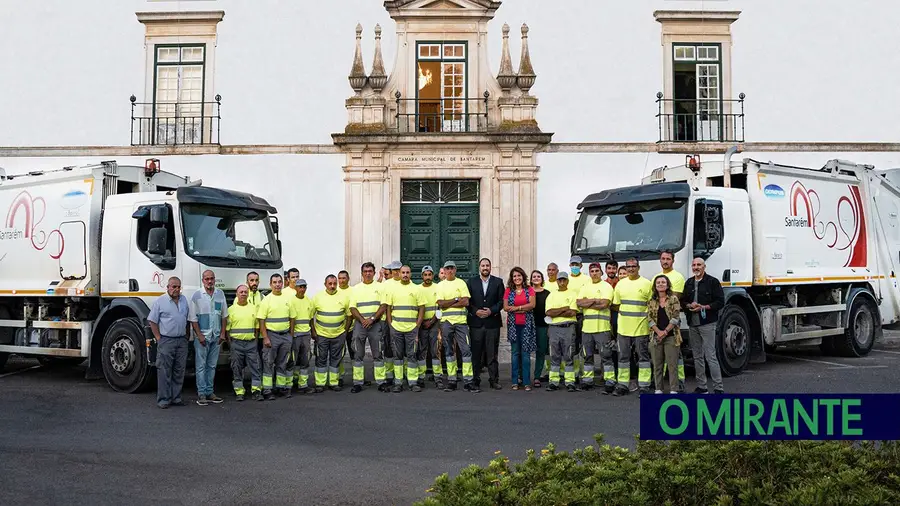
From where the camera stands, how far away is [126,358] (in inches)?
436

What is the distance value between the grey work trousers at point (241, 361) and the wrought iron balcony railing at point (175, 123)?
376 inches

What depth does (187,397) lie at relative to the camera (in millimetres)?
10891

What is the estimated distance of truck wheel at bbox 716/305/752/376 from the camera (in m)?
11.9

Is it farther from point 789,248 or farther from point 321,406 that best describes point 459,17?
point 321,406

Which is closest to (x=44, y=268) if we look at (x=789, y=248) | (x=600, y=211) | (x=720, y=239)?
(x=600, y=211)

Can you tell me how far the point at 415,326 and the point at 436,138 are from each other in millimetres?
8077

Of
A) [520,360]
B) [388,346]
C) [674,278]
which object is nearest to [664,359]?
[674,278]

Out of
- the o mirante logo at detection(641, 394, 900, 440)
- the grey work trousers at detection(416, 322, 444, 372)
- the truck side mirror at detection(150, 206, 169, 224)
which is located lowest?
the grey work trousers at detection(416, 322, 444, 372)

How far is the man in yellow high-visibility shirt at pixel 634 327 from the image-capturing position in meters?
10.7

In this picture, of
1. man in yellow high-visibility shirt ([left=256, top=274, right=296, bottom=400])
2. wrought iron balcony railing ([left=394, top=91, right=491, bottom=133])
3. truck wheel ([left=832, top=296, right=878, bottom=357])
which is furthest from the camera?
wrought iron balcony railing ([left=394, top=91, right=491, bottom=133])

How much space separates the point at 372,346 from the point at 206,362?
89.0 inches

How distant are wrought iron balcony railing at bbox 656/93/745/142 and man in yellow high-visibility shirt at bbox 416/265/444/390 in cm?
950

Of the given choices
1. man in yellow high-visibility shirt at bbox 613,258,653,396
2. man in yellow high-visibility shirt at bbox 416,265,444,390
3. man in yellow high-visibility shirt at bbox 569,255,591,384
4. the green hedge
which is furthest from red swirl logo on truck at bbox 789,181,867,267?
the green hedge

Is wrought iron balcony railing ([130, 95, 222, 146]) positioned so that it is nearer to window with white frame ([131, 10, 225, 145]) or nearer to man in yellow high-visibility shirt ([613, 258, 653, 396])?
window with white frame ([131, 10, 225, 145])
